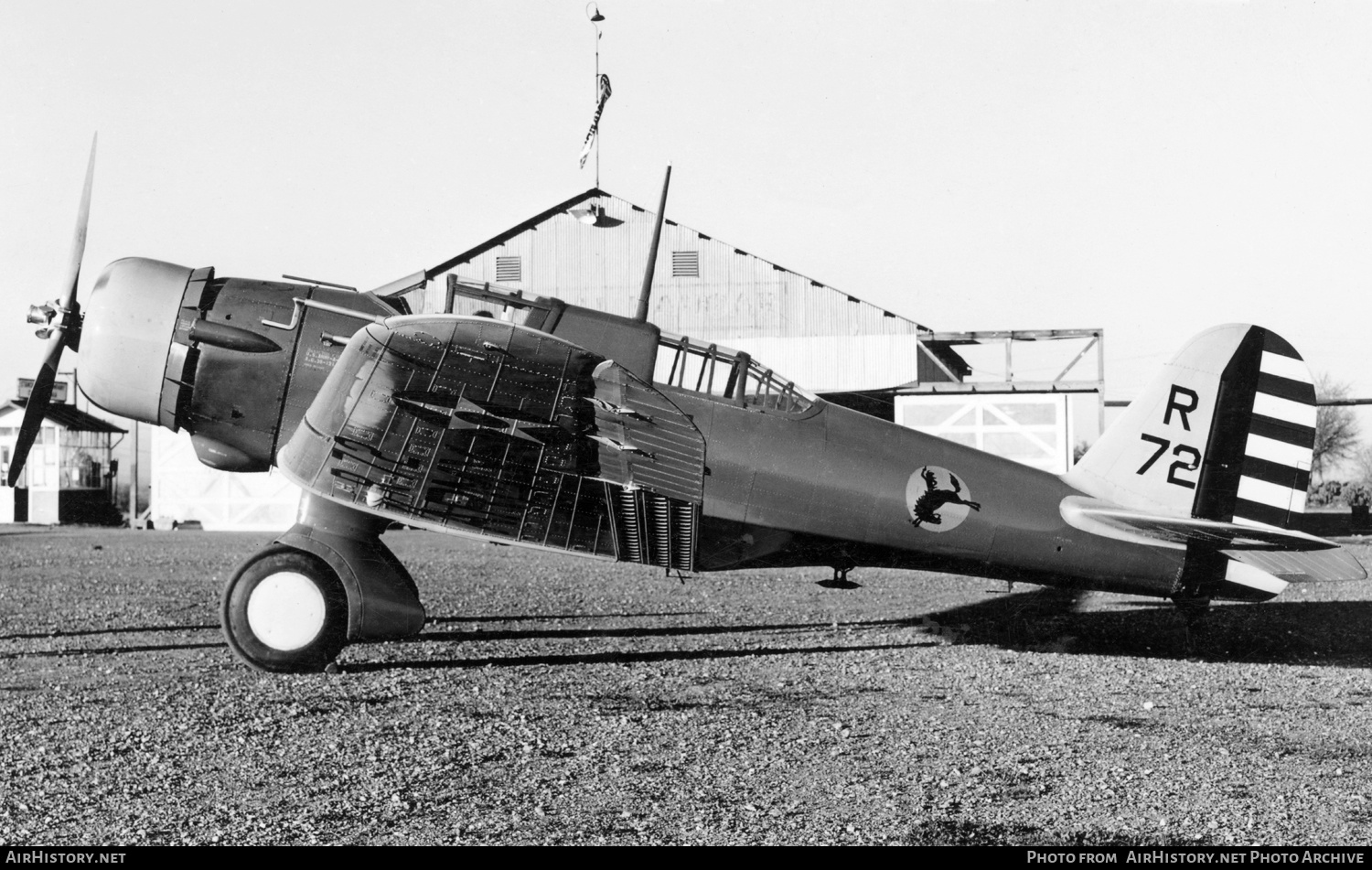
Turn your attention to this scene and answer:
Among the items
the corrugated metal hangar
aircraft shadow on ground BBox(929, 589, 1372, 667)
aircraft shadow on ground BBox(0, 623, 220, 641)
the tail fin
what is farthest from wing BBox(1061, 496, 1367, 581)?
the corrugated metal hangar

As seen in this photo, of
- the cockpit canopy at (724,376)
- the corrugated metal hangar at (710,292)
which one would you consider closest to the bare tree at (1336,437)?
the corrugated metal hangar at (710,292)

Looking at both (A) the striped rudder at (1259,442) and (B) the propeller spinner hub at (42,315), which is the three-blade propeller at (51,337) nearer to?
(B) the propeller spinner hub at (42,315)

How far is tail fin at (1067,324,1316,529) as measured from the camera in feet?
25.2

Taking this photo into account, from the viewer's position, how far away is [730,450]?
7.02 metres

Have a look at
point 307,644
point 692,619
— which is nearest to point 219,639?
point 307,644

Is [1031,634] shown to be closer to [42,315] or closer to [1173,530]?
[1173,530]

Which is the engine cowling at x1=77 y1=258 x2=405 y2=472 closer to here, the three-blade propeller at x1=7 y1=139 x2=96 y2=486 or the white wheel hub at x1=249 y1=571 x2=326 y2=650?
the three-blade propeller at x1=7 y1=139 x2=96 y2=486

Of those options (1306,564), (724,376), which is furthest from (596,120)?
(1306,564)

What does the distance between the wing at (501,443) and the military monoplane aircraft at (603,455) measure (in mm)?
14

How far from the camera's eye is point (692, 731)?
523 centimetres

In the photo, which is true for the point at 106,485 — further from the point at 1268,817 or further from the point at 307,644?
the point at 1268,817

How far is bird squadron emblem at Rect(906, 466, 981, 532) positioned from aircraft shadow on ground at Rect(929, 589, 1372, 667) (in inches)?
63.8

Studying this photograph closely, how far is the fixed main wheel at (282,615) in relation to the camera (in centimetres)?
636

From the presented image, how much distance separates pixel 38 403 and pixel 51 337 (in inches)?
22.2
